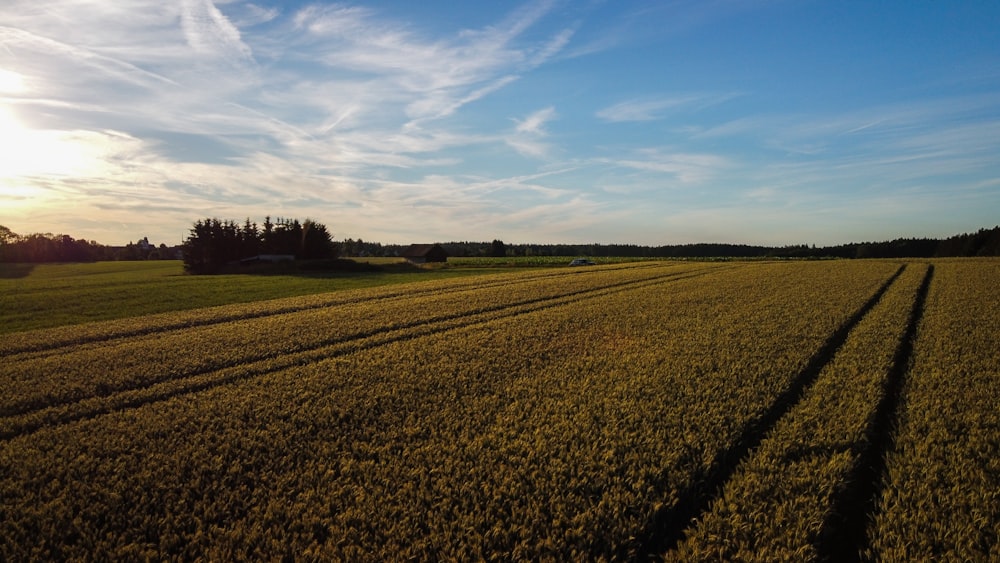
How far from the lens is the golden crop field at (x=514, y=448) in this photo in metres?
4.87

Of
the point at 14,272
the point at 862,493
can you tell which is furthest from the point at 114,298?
the point at 14,272

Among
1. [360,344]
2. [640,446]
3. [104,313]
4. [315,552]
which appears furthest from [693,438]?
[104,313]

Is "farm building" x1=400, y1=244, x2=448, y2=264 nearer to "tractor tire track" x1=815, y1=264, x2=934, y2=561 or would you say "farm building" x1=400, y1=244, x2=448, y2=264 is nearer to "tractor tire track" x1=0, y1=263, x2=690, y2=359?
"tractor tire track" x1=0, y1=263, x2=690, y2=359

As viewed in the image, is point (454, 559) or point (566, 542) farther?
point (566, 542)

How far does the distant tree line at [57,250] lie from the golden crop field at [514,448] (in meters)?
104

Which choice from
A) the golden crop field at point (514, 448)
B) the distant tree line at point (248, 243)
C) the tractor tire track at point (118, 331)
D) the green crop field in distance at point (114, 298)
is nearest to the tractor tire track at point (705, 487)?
the golden crop field at point (514, 448)

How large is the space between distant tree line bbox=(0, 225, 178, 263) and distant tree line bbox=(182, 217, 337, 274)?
4578 cm

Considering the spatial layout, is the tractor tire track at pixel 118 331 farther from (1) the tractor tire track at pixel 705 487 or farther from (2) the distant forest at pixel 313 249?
(2) the distant forest at pixel 313 249

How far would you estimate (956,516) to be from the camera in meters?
5.07

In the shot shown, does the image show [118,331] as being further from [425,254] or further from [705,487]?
[425,254]

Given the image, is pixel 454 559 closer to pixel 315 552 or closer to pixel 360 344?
pixel 315 552

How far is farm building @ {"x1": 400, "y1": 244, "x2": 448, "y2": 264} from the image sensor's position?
88125mm

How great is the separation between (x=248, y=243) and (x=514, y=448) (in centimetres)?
8009

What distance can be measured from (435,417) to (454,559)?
3.66 metres
